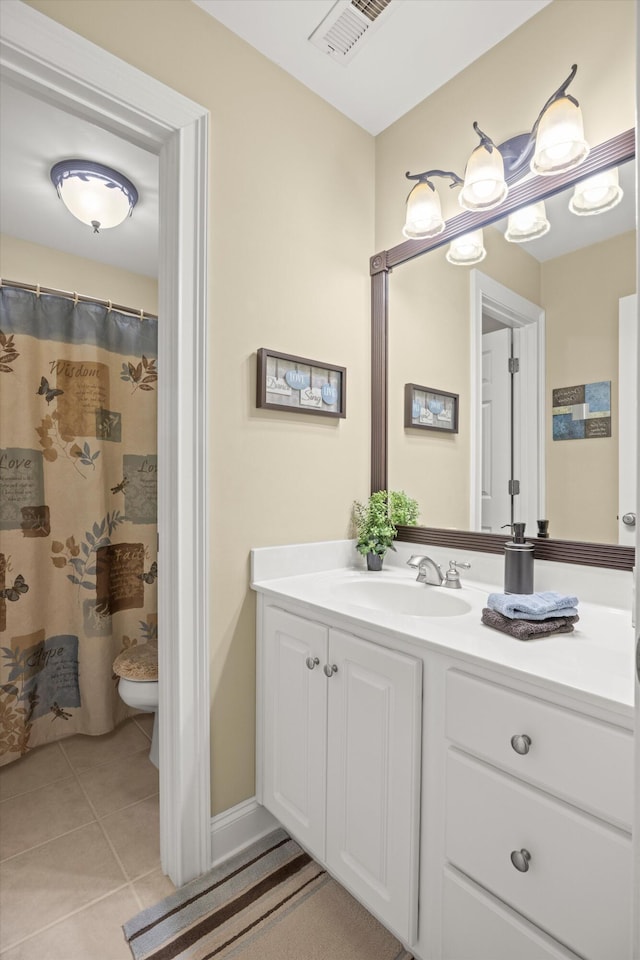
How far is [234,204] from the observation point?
148 centimetres

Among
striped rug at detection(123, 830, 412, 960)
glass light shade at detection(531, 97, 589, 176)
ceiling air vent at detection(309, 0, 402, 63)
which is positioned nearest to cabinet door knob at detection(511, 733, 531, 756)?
striped rug at detection(123, 830, 412, 960)

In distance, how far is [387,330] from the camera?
187 centimetres

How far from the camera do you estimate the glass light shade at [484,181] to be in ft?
4.62

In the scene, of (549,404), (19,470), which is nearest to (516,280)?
(549,404)

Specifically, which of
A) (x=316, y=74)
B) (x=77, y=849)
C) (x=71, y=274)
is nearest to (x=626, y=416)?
(x=316, y=74)

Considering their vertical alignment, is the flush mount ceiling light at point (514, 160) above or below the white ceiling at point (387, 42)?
below

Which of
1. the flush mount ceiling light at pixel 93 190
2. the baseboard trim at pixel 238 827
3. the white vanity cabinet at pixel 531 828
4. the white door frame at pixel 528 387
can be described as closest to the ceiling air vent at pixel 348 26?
the white door frame at pixel 528 387

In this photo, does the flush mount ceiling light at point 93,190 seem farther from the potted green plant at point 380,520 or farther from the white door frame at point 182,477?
the potted green plant at point 380,520

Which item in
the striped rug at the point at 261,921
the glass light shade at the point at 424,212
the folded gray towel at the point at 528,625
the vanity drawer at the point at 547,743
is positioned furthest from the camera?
the glass light shade at the point at 424,212

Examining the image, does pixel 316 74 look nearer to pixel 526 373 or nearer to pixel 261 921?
pixel 526 373

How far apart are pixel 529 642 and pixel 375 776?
488mm

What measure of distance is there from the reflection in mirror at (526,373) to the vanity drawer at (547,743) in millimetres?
628

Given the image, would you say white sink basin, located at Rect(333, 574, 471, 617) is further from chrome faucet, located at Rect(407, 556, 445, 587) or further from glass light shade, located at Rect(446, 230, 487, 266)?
glass light shade, located at Rect(446, 230, 487, 266)

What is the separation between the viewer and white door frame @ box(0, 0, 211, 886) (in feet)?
4.38
